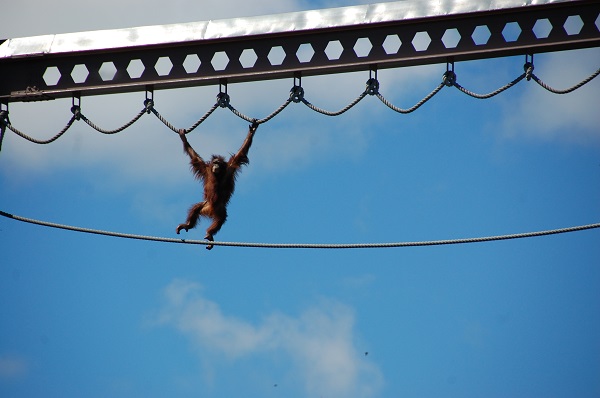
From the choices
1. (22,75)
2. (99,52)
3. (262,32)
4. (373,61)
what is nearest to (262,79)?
(262,32)

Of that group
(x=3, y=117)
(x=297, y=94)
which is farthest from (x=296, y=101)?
(x=3, y=117)

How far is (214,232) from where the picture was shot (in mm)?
11195

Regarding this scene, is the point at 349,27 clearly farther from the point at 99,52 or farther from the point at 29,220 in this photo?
the point at 29,220

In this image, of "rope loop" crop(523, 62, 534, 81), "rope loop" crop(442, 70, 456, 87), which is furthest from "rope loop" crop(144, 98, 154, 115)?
"rope loop" crop(523, 62, 534, 81)

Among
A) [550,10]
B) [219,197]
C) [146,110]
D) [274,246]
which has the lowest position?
[274,246]

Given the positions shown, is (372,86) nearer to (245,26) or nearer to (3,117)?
(245,26)

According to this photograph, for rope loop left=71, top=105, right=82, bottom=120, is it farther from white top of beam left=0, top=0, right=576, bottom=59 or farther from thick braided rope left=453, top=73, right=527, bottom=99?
thick braided rope left=453, top=73, right=527, bottom=99

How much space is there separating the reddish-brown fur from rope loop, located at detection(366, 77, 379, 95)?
3648mm

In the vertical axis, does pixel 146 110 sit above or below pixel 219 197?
below

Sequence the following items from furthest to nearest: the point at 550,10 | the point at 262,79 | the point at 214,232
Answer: the point at 214,232 < the point at 262,79 < the point at 550,10

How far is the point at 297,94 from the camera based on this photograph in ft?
25.7

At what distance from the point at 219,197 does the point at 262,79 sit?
3.78 m

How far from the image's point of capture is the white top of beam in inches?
291

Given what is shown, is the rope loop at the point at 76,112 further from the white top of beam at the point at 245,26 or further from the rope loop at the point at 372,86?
the rope loop at the point at 372,86
